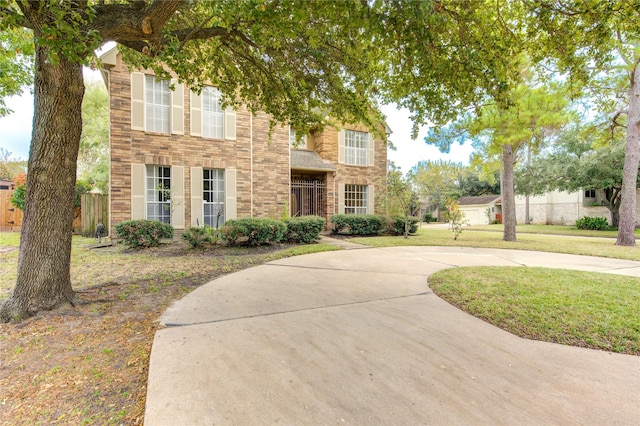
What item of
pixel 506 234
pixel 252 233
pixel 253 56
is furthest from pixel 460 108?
pixel 506 234

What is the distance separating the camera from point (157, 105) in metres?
10.7

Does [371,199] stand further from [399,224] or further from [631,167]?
[631,167]

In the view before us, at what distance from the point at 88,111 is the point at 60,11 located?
68.8ft

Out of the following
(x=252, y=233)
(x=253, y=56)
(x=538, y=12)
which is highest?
(x=253, y=56)

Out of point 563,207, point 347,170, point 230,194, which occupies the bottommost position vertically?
point 563,207

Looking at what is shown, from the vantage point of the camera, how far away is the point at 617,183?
19.4m

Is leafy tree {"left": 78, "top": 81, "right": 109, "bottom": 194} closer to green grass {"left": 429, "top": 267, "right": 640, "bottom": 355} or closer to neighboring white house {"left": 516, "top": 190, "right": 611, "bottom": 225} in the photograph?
green grass {"left": 429, "top": 267, "right": 640, "bottom": 355}

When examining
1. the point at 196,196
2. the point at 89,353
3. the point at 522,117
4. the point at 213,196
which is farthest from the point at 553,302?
the point at 213,196

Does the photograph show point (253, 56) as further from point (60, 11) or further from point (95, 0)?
point (60, 11)

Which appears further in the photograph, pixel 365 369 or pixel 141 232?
pixel 141 232

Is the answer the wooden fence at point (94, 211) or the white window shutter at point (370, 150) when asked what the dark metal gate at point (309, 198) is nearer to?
the white window shutter at point (370, 150)

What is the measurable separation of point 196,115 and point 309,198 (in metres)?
5.99

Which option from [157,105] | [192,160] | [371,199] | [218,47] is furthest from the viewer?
[371,199]

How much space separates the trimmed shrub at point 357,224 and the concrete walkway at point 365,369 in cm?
886
